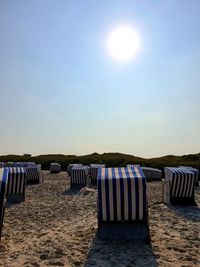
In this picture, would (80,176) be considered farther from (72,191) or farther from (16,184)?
(16,184)

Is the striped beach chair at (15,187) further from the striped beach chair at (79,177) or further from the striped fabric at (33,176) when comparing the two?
the striped fabric at (33,176)

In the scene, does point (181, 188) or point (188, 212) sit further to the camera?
point (181, 188)

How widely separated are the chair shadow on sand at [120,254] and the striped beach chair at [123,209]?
35 centimetres

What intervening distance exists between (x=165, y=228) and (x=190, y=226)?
0.98 metres

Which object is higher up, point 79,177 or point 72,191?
point 79,177

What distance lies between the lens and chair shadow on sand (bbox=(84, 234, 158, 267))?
7.45 metres

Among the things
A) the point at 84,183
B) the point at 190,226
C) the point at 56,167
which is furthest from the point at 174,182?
the point at 56,167

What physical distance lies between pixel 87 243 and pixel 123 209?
4.57 ft

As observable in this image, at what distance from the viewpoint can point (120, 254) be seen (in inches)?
318

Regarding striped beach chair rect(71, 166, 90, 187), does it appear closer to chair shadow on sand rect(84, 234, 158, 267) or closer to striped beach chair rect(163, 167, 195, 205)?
striped beach chair rect(163, 167, 195, 205)

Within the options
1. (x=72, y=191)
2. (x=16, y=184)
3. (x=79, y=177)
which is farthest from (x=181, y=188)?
(x=79, y=177)

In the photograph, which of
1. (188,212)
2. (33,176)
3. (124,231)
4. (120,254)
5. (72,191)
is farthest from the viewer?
(33,176)

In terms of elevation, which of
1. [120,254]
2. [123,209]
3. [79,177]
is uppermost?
[79,177]

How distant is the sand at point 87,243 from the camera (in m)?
7.64
